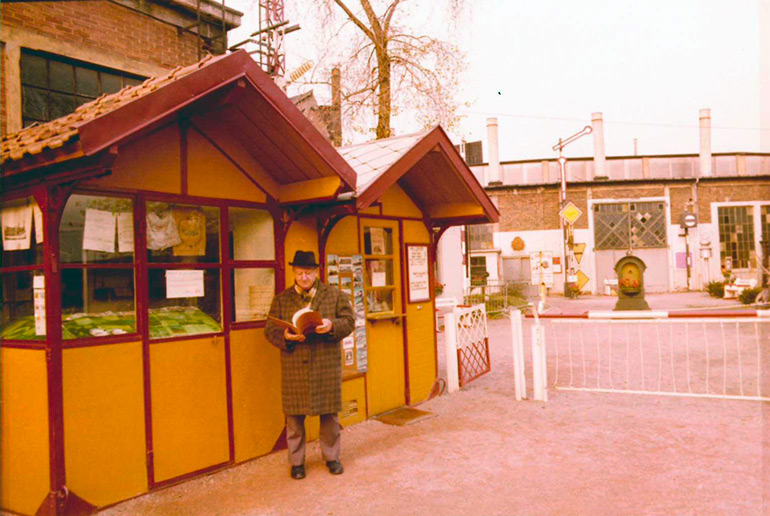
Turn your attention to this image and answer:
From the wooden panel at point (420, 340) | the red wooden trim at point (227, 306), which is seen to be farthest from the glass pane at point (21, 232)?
the wooden panel at point (420, 340)

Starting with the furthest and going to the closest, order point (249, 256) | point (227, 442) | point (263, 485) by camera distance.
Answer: point (249, 256), point (227, 442), point (263, 485)

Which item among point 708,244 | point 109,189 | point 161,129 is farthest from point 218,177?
point 708,244

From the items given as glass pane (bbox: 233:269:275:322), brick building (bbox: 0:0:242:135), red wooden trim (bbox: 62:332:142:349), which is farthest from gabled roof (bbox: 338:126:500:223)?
brick building (bbox: 0:0:242:135)

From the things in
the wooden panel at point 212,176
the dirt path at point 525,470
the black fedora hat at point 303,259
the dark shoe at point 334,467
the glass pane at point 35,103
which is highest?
the glass pane at point 35,103

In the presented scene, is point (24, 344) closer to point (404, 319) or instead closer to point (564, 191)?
point (404, 319)

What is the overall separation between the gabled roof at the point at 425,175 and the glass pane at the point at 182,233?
1439 millimetres

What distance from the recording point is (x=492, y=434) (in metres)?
6.36

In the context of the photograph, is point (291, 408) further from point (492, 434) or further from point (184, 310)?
point (492, 434)

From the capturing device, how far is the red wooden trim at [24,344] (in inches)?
167

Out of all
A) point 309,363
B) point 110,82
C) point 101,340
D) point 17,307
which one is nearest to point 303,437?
point 309,363

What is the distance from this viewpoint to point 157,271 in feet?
16.3

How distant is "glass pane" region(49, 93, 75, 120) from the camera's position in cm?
801

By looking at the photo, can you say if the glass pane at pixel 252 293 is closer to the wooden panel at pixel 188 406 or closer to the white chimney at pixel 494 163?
the wooden panel at pixel 188 406

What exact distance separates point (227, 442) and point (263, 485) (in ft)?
2.01
